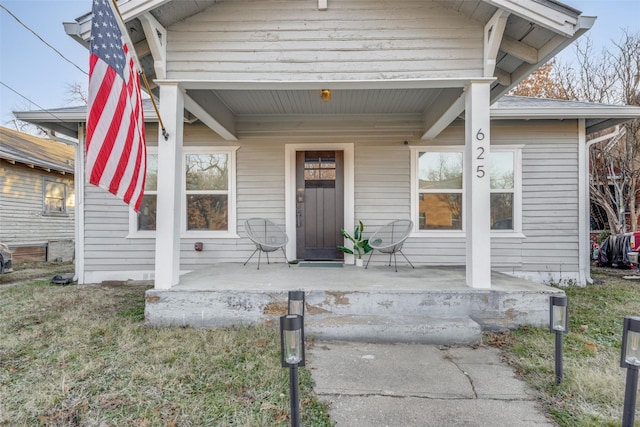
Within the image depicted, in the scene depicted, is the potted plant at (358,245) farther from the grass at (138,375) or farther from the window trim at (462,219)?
the grass at (138,375)

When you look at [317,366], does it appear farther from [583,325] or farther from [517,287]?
[583,325]

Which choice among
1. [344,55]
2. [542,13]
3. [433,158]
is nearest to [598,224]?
[433,158]

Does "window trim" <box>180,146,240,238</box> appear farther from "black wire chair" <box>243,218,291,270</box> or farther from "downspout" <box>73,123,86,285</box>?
"downspout" <box>73,123,86,285</box>

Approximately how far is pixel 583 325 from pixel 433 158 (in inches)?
120

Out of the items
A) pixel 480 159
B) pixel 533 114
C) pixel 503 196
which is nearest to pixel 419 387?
pixel 480 159

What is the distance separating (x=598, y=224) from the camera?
10648 mm

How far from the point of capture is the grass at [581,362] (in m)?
1.90

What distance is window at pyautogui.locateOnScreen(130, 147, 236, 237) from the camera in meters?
5.62

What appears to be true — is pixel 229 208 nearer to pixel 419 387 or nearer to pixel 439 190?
pixel 439 190

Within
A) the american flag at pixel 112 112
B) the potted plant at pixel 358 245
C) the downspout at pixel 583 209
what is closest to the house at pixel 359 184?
the downspout at pixel 583 209

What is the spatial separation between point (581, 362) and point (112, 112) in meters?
3.87

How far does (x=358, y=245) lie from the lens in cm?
511

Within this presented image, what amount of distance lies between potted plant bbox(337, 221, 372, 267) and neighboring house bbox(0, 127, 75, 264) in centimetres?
860

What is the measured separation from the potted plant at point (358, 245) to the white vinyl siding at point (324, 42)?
7.96 feet
